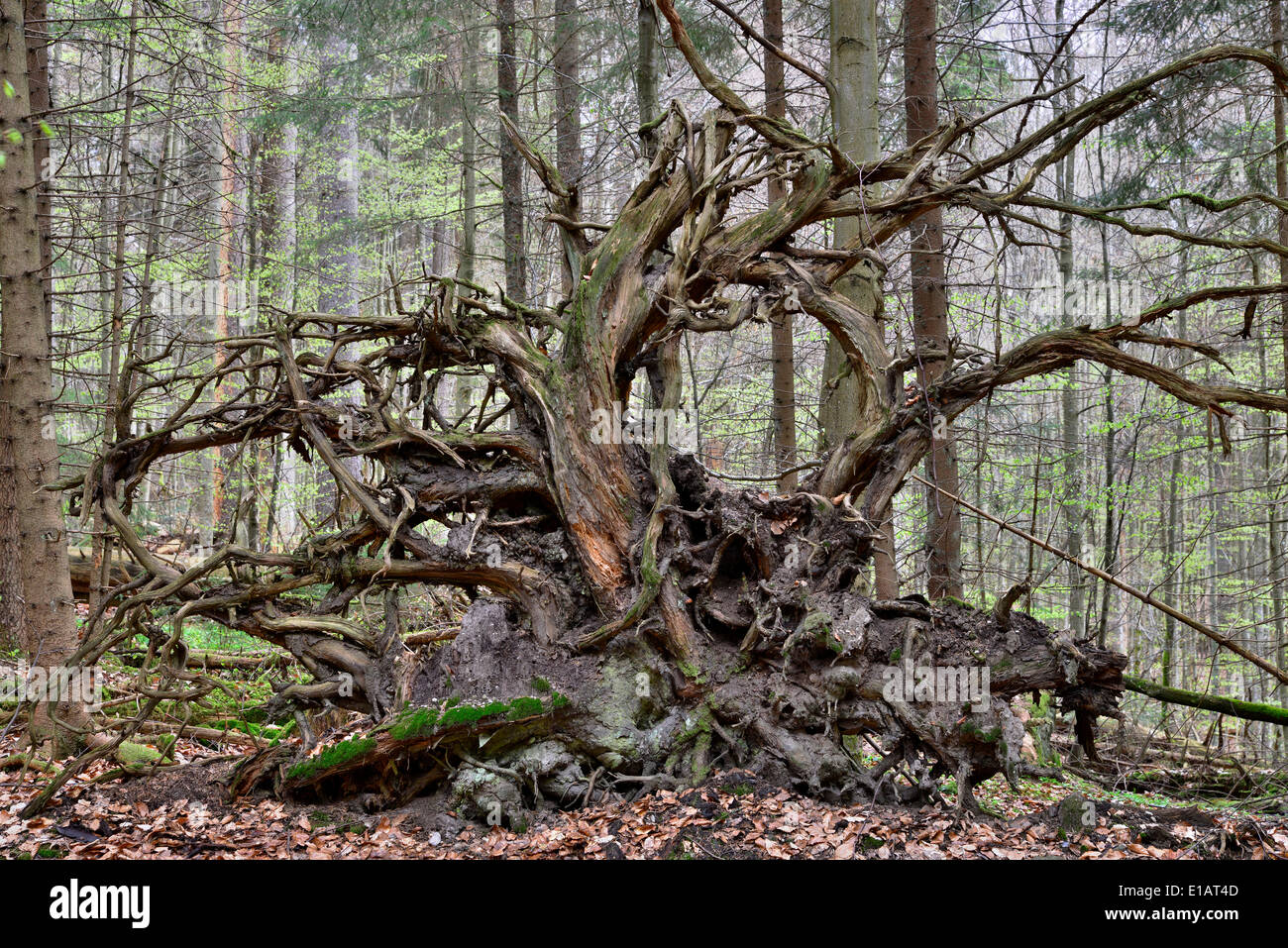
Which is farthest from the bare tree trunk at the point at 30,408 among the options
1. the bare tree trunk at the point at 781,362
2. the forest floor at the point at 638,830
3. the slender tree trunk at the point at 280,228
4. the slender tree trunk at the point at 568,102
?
the slender tree trunk at the point at 280,228

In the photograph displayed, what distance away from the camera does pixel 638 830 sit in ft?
14.5

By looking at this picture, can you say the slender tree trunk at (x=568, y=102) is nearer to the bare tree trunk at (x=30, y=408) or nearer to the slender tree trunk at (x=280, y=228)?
the slender tree trunk at (x=280, y=228)

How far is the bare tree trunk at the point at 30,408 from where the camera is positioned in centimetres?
545

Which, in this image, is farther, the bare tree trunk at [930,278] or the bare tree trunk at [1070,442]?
the bare tree trunk at [1070,442]

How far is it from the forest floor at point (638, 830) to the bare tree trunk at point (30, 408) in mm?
900

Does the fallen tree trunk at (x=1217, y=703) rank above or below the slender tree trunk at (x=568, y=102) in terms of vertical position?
below

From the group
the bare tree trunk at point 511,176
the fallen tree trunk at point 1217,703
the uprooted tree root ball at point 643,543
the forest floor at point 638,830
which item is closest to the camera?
the forest floor at point 638,830

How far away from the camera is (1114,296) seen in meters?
14.7

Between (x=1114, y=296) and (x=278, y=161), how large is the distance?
15.8 metres

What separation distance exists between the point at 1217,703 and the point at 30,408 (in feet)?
26.7

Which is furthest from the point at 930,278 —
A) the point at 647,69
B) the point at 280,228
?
the point at 280,228

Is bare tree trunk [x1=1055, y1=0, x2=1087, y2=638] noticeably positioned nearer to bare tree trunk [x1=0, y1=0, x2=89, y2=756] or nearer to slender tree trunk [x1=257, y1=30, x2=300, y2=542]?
bare tree trunk [x1=0, y1=0, x2=89, y2=756]

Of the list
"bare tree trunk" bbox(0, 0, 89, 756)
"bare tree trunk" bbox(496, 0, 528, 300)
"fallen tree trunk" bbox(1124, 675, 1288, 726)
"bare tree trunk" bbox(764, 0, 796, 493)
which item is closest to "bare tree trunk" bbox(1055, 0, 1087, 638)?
"bare tree trunk" bbox(764, 0, 796, 493)
